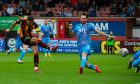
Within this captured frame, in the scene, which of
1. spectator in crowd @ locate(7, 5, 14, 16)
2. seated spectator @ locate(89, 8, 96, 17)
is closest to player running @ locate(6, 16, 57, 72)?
seated spectator @ locate(89, 8, 96, 17)

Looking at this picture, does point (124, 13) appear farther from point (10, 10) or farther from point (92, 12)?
point (10, 10)

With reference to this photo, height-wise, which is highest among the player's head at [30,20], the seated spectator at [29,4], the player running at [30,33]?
the seated spectator at [29,4]

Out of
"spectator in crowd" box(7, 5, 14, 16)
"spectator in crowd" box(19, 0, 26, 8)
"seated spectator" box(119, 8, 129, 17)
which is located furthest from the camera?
"spectator in crowd" box(19, 0, 26, 8)

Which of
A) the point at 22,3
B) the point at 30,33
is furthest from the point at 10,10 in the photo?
the point at 30,33

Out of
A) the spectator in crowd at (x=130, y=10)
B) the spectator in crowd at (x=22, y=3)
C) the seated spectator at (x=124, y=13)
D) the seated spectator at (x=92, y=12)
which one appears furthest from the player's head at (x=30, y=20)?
the spectator in crowd at (x=22, y=3)

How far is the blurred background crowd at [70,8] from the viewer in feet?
128

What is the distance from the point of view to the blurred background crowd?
39.0m

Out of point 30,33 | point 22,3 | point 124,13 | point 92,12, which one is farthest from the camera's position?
point 22,3

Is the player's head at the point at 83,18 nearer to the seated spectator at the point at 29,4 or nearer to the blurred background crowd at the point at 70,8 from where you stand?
the blurred background crowd at the point at 70,8

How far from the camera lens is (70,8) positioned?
4081 centimetres

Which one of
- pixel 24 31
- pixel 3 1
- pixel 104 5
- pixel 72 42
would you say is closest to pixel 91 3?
pixel 104 5

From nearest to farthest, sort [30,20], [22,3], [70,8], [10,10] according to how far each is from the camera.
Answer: [30,20] → [70,8] → [10,10] → [22,3]

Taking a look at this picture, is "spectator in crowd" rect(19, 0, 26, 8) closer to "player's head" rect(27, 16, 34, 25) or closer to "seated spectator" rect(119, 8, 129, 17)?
"seated spectator" rect(119, 8, 129, 17)

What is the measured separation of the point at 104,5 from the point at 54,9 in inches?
156
